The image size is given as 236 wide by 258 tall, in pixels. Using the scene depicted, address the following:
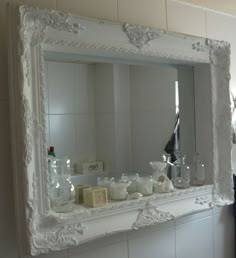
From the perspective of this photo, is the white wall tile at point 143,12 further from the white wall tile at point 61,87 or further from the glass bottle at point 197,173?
the glass bottle at point 197,173

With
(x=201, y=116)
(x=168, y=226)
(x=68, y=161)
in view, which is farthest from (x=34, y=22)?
(x=168, y=226)

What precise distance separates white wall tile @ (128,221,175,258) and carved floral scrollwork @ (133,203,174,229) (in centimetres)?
10

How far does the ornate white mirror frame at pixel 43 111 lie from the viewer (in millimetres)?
959

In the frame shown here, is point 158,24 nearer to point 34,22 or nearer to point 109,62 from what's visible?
point 109,62

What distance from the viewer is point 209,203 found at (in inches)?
55.2

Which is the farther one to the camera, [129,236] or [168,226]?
[168,226]

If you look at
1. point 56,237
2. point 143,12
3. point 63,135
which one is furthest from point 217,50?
point 56,237

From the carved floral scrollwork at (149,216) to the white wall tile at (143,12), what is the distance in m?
0.66

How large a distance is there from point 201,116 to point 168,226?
Result: 18.2 inches

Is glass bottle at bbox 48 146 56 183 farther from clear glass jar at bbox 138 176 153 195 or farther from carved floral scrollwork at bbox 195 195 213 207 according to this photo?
carved floral scrollwork at bbox 195 195 213 207

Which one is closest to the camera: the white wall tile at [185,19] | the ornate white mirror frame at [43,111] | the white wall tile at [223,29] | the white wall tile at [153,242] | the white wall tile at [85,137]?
the ornate white mirror frame at [43,111]

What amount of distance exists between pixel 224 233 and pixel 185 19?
96 cm

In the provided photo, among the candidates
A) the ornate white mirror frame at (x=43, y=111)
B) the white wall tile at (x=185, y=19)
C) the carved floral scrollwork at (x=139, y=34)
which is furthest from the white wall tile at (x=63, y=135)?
the white wall tile at (x=185, y=19)

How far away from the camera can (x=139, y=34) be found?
1.21 meters
